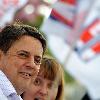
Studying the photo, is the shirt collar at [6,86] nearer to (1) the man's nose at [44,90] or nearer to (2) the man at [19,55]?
(2) the man at [19,55]

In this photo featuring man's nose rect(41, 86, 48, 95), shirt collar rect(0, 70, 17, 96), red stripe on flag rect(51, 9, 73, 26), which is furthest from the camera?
red stripe on flag rect(51, 9, 73, 26)

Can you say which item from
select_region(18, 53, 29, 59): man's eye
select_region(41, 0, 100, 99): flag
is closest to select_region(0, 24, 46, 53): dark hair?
select_region(18, 53, 29, 59): man's eye

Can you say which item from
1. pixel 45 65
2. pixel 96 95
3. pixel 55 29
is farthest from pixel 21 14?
pixel 45 65

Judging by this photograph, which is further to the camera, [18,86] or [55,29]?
[55,29]

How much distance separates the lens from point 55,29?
23.8 feet

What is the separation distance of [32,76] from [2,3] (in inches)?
403

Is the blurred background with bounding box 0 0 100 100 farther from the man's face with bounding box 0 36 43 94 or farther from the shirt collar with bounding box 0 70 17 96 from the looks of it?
the shirt collar with bounding box 0 70 17 96

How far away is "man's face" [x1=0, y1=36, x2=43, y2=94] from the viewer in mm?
3441

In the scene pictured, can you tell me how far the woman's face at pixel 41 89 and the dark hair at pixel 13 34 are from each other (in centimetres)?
83

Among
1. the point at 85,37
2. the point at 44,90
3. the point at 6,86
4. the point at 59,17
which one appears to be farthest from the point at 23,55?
the point at 59,17

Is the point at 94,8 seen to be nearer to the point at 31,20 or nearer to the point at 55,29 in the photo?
the point at 55,29

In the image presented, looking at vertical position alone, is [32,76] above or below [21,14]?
above

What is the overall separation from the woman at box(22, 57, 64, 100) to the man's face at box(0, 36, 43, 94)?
2.93ft

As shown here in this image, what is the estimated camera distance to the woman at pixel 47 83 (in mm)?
4410
